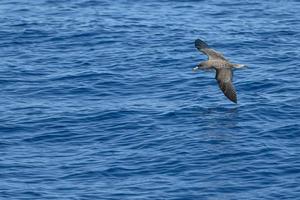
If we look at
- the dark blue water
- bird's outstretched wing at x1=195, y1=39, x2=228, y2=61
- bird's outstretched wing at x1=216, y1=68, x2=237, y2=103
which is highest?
bird's outstretched wing at x1=195, y1=39, x2=228, y2=61

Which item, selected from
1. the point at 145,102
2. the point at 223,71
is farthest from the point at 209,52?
the point at 145,102

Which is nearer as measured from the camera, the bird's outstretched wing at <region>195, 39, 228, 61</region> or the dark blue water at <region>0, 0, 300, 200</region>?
the dark blue water at <region>0, 0, 300, 200</region>

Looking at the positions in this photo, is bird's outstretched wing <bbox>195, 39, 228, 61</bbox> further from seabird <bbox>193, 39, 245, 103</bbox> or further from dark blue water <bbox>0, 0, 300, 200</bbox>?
dark blue water <bbox>0, 0, 300, 200</bbox>

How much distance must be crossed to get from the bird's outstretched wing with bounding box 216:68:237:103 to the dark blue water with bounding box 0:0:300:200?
1021 mm

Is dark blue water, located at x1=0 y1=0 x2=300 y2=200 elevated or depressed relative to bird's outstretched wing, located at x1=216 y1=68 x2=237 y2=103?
depressed

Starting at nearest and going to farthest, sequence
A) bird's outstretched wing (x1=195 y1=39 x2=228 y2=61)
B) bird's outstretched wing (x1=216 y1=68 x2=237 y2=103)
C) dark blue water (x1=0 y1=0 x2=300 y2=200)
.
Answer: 1. dark blue water (x1=0 y1=0 x2=300 y2=200)
2. bird's outstretched wing (x1=216 y1=68 x2=237 y2=103)
3. bird's outstretched wing (x1=195 y1=39 x2=228 y2=61)

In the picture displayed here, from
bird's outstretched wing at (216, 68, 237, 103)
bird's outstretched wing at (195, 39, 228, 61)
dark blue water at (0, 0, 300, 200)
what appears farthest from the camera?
bird's outstretched wing at (195, 39, 228, 61)

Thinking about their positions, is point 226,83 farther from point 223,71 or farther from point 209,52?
point 209,52

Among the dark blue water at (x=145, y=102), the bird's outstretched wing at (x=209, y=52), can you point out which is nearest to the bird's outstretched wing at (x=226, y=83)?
the dark blue water at (x=145, y=102)

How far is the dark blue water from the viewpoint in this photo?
33.0 m

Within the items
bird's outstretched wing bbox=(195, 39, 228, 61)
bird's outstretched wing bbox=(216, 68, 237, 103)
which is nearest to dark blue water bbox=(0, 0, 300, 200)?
bird's outstretched wing bbox=(216, 68, 237, 103)

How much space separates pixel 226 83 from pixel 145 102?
4.47 m

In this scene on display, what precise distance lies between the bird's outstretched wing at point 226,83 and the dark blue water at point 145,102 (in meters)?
1.02

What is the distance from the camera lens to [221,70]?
1537 inches
